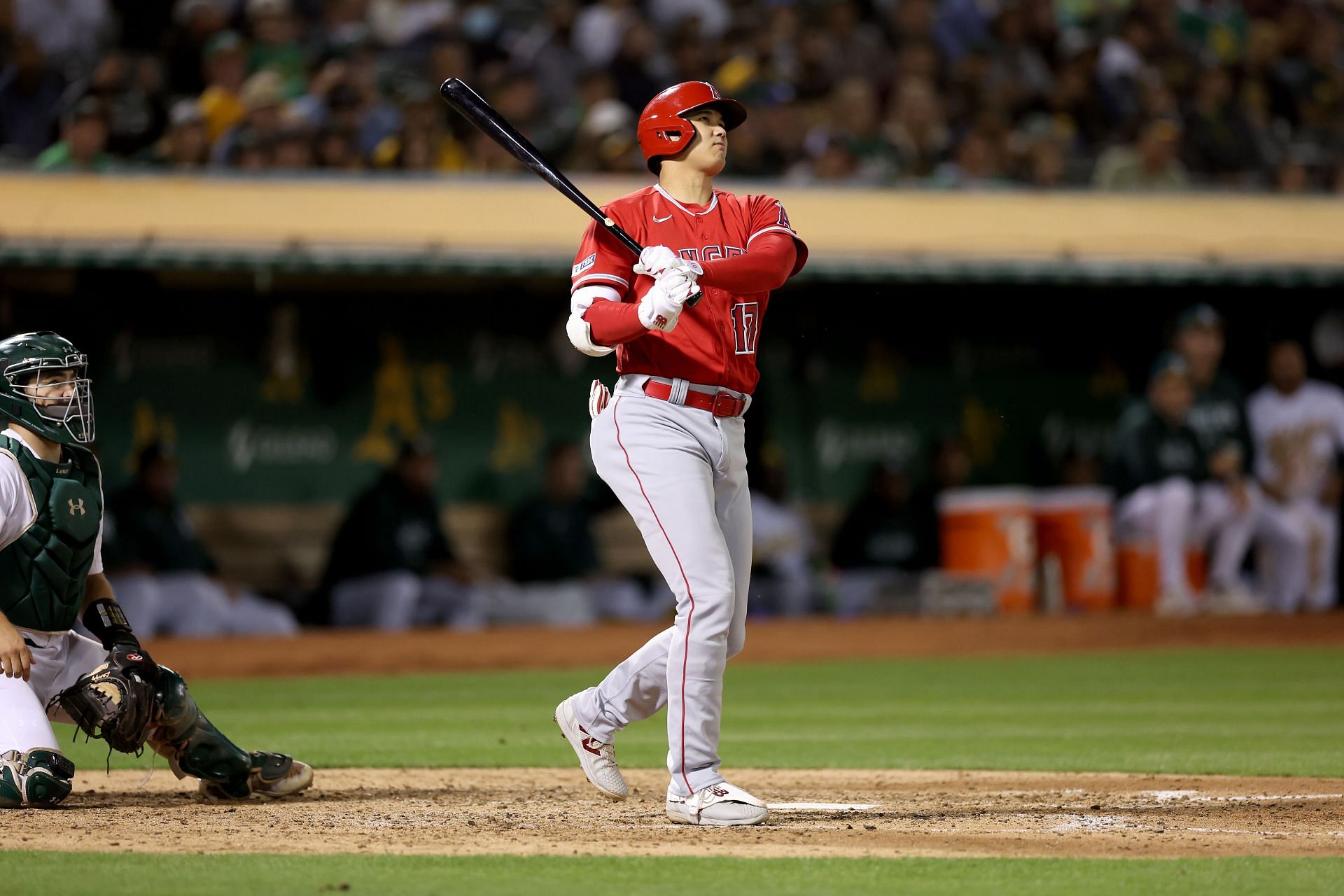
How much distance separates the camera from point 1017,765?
5.68 metres

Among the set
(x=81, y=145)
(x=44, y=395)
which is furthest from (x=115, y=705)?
(x=81, y=145)

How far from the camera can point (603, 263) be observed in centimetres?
439

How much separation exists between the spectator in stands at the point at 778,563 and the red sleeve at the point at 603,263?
7.21 m

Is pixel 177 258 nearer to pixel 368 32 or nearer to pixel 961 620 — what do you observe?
pixel 368 32

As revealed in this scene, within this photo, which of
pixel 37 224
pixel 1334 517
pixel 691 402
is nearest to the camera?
pixel 691 402

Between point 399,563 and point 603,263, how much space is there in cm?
697

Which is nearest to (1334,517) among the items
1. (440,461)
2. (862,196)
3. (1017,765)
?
(862,196)

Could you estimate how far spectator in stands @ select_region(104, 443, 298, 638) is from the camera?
34.0 feet

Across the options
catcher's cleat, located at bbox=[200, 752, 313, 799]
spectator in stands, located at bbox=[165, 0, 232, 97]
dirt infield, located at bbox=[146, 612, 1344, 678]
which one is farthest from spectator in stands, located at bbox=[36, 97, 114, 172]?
catcher's cleat, located at bbox=[200, 752, 313, 799]

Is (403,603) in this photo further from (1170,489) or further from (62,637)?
(62,637)

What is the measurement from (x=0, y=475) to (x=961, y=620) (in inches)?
314

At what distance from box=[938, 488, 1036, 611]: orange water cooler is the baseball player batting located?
24.3 ft

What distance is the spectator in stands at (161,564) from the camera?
10359mm

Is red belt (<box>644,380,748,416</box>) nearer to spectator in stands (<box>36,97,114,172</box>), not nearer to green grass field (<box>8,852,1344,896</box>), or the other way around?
green grass field (<box>8,852,1344,896</box>)
